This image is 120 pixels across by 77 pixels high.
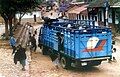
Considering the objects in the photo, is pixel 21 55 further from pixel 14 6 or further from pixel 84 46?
pixel 14 6

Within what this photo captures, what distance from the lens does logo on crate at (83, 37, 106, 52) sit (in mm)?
19844

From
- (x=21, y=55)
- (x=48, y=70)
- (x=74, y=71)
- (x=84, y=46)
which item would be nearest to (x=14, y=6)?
(x=48, y=70)

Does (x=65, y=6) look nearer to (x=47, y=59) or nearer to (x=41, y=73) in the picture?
(x=47, y=59)

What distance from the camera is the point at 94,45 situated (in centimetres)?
1992

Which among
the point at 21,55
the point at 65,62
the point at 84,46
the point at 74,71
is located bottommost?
Answer: the point at 74,71

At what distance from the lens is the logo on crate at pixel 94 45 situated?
19844 mm

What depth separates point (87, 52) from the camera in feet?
65.0

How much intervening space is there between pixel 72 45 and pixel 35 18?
53.3m

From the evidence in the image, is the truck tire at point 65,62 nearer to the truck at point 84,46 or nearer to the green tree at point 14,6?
the truck at point 84,46

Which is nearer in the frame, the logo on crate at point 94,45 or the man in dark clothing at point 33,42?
the logo on crate at point 94,45

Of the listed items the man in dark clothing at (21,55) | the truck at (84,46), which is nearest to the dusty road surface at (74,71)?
the truck at (84,46)

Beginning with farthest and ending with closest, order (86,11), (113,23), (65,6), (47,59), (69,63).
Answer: (65,6) → (86,11) → (113,23) → (47,59) → (69,63)

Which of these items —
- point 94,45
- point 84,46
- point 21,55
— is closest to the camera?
point 84,46

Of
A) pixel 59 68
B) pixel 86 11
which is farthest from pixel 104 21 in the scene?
pixel 59 68
